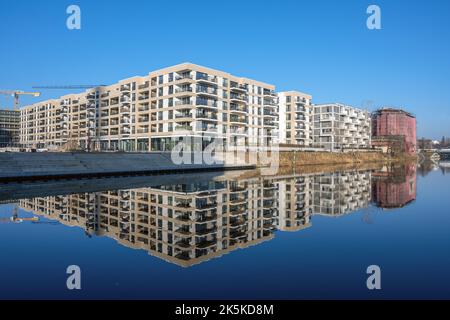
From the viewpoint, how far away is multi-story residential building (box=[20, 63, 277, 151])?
65125 mm

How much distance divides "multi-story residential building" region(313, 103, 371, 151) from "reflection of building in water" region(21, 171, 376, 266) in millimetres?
92804

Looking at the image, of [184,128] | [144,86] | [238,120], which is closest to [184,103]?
[184,128]

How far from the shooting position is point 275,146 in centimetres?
7806

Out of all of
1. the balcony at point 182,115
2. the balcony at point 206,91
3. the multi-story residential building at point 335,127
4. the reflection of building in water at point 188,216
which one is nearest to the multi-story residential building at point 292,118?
the multi-story residential building at point 335,127

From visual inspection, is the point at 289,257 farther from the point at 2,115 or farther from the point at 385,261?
the point at 2,115

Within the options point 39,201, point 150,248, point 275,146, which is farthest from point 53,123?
point 150,248

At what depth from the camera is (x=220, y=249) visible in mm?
10016

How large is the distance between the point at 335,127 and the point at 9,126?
510ft

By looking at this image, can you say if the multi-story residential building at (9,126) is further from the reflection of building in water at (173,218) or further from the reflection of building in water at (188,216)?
the reflection of building in water at (188,216)

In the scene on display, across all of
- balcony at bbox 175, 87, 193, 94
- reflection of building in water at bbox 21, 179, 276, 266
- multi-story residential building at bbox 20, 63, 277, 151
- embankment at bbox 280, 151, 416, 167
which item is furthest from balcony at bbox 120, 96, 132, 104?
reflection of building in water at bbox 21, 179, 276, 266

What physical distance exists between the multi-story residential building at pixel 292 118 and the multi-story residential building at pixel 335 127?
33.8 feet

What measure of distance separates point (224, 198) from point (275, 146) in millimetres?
58882

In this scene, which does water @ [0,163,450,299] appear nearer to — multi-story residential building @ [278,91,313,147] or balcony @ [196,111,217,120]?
balcony @ [196,111,217,120]

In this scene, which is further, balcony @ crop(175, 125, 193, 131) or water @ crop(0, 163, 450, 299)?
balcony @ crop(175, 125, 193, 131)
